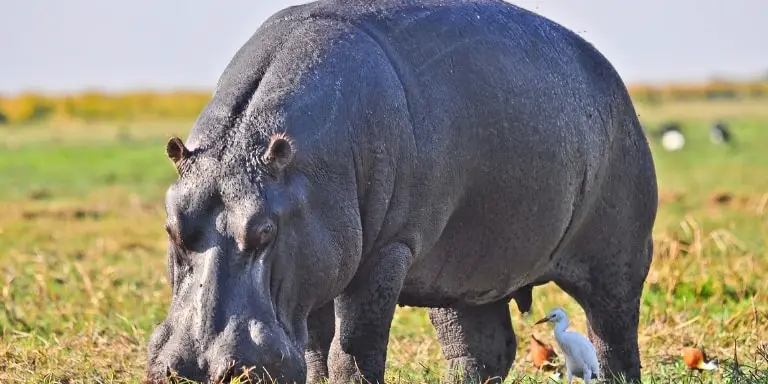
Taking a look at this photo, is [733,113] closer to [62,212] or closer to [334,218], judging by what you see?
[62,212]

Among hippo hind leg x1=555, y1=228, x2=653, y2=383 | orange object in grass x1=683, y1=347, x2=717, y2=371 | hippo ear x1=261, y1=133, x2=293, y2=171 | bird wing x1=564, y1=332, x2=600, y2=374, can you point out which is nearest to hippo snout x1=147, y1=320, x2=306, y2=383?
hippo ear x1=261, y1=133, x2=293, y2=171

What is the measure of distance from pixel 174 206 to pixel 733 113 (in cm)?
4504

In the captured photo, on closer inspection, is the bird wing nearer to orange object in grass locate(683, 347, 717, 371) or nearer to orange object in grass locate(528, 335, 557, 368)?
orange object in grass locate(683, 347, 717, 371)

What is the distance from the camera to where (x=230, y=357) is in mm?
4703

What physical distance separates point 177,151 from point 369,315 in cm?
94

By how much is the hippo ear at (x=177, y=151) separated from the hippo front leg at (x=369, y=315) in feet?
2.75

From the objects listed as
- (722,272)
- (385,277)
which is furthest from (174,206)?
(722,272)

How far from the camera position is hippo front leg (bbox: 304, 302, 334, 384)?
19.0ft

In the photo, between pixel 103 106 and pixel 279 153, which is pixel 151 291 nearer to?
pixel 279 153

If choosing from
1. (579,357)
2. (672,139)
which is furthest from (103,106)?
(579,357)

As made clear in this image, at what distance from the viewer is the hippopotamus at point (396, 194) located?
15.9 ft

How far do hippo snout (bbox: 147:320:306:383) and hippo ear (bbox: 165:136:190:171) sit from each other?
0.56 meters

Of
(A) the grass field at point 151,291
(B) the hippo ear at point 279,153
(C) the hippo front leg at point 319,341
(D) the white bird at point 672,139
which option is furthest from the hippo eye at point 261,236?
(D) the white bird at point 672,139

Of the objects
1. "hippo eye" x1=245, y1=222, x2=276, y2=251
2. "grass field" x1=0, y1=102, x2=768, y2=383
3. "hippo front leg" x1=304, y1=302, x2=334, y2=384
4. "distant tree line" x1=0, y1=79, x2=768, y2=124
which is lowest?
"distant tree line" x1=0, y1=79, x2=768, y2=124
